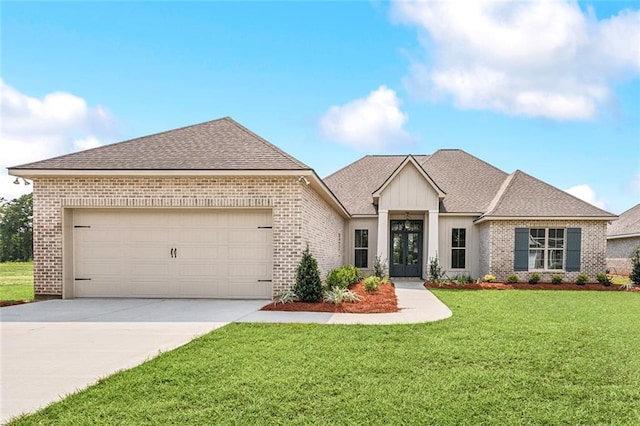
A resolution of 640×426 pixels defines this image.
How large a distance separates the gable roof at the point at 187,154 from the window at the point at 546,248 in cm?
1227

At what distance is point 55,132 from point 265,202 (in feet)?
25.5

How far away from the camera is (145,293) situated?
11742mm

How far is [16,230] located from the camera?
39438 millimetres

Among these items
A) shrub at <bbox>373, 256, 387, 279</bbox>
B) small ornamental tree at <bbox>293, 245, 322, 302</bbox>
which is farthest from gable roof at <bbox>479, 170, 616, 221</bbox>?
small ornamental tree at <bbox>293, 245, 322, 302</bbox>

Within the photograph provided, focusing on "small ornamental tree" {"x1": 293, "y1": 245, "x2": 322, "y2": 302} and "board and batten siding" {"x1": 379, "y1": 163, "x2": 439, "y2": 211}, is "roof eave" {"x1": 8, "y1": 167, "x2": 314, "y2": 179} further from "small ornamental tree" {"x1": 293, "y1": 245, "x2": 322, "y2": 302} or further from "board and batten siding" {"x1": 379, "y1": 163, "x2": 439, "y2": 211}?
"board and batten siding" {"x1": 379, "y1": 163, "x2": 439, "y2": 211}

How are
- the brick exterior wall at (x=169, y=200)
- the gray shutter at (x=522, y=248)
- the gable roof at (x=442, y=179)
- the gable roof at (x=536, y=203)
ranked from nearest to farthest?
the brick exterior wall at (x=169, y=200) → the gable roof at (x=536, y=203) → the gray shutter at (x=522, y=248) → the gable roof at (x=442, y=179)

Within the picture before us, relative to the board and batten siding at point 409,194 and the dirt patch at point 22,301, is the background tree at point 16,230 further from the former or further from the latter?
the board and batten siding at point 409,194

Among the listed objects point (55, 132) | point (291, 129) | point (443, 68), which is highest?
point (443, 68)

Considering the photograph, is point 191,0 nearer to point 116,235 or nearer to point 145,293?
point 116,235

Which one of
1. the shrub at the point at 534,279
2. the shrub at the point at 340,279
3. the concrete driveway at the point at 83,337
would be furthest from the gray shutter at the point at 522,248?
the concrete driveway at the point at 83,337

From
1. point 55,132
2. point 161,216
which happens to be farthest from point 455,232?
point 55,132

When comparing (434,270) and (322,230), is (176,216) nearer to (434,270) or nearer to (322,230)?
(322,230)

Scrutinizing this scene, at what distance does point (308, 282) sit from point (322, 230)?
387 cm

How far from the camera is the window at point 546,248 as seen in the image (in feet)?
58.7
